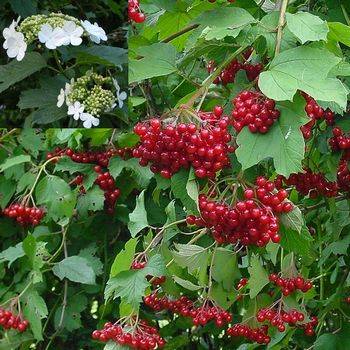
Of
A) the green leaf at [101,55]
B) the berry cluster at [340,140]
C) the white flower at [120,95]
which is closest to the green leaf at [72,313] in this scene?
the white flower at [120,95]

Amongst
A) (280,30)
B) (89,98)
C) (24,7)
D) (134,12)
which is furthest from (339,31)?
(24,7)

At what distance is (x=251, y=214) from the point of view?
0.72 m

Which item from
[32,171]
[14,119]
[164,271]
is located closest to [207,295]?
[164,271]

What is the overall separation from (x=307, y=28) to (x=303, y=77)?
2.0 inches

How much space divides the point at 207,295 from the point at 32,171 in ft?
2.22

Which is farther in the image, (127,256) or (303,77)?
(127,256)

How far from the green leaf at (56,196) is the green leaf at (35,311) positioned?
0.17 metres

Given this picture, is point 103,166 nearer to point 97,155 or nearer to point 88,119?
point 97,155

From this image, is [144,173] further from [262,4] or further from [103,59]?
[262,4]

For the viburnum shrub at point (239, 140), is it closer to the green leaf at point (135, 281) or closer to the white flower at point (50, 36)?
the green leaf at point (135, 281)

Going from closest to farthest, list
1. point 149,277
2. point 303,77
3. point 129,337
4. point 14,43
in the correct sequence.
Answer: point 303,77, point 129,337, point 149,277, point 14,43

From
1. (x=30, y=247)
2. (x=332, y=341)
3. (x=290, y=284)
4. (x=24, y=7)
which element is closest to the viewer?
(x=290, y=284)

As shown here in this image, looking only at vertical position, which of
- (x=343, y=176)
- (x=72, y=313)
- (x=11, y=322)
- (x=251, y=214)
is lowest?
(x=72, y=313)

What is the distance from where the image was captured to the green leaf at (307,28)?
2.32 ft
